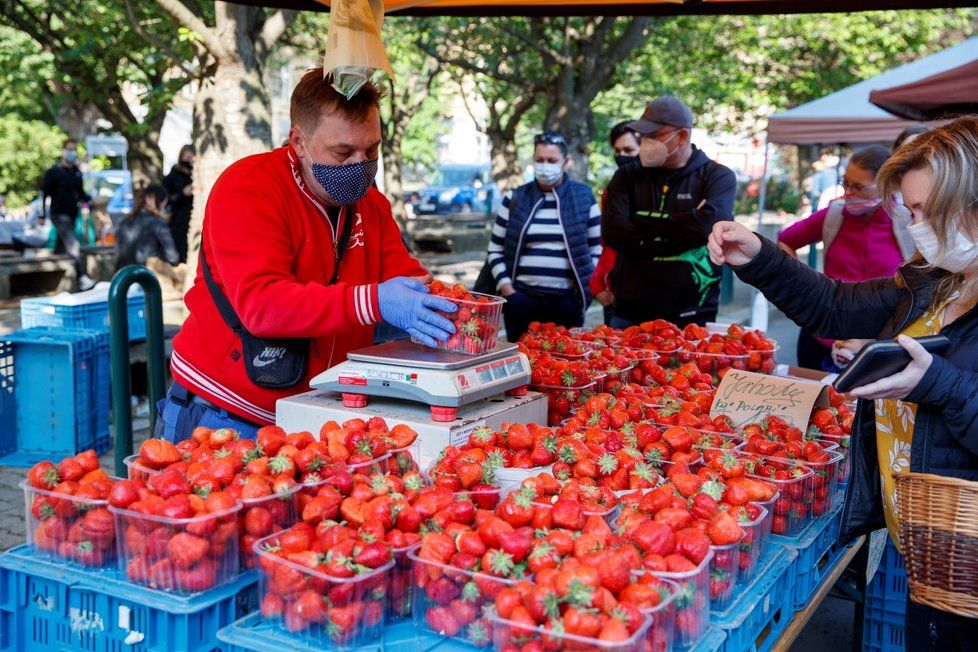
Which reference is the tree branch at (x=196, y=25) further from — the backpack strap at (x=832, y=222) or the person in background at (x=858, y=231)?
the backpack strap at (x=832, y=222)

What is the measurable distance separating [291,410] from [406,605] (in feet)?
3.38

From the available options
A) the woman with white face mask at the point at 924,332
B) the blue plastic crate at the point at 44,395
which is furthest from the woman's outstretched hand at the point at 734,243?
the blue plastic crate at the point at 44,395

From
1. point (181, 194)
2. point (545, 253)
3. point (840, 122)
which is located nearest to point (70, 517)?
point (545, 253)

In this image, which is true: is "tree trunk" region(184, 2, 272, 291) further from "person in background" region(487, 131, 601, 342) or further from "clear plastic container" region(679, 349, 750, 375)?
"clear plastic container" region(679, 349, 750, 375)

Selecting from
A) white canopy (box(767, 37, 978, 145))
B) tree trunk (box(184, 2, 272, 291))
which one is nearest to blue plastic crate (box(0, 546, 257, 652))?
tree trunk (box(184, 2, 272, 291))

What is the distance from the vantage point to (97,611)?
2088 mm

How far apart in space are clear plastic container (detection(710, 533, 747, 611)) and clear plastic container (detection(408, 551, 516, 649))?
1.88 ft

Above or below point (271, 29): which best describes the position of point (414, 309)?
below

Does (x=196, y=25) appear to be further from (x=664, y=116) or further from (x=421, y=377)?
(x=421, y=377)

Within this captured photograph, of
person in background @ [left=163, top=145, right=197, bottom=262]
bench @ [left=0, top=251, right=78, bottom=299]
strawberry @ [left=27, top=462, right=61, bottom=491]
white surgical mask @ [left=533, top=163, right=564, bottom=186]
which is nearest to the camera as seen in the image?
strawberry @ [left=27, top=462, right=61, bottom=491]

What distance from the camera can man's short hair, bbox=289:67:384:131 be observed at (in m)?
2.93

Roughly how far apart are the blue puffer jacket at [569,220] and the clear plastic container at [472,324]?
319 centimetres

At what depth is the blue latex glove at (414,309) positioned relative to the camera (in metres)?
2.79

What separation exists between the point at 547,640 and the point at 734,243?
1.62 meters
